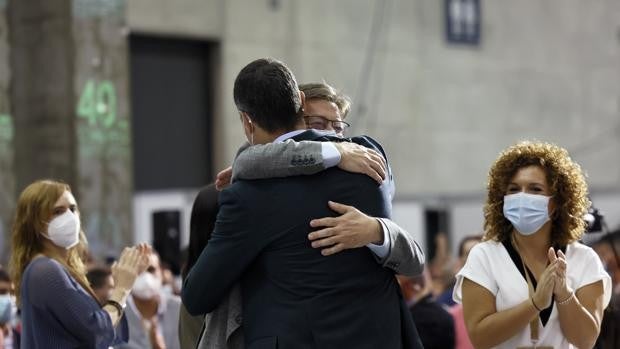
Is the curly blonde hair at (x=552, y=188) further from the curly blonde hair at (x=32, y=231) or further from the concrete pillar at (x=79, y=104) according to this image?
the concrete pillar at (x=79, y=104)

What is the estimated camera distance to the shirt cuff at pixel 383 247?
3.48m

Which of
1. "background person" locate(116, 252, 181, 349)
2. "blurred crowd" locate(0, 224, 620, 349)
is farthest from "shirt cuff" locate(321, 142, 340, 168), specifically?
"background person" locate(116, 252, 181, 349)

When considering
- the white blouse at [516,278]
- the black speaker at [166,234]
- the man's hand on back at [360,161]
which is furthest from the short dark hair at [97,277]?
the black speaker at [166,234]

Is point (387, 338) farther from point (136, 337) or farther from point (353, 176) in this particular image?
point (136, 337)

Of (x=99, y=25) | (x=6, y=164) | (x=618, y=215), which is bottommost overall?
(x=618, y=215)

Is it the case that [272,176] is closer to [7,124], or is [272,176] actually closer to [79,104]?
[79,104]

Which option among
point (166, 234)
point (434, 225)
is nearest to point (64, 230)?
point (166, 234)

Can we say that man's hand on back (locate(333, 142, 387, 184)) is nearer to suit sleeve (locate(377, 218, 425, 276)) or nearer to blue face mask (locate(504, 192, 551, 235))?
suit sleeve (locate(377, 218, 425, 276))

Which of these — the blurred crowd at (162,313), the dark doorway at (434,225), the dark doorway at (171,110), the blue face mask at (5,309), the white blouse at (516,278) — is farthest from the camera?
the dark doorway at (434,225)

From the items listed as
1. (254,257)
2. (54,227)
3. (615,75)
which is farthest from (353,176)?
(615,75)

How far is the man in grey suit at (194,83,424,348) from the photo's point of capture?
134 inches

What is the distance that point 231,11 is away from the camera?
18.6m

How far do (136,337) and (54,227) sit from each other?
184cm

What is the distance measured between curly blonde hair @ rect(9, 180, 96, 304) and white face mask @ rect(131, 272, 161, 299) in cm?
192
